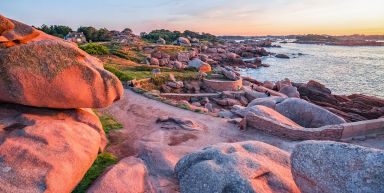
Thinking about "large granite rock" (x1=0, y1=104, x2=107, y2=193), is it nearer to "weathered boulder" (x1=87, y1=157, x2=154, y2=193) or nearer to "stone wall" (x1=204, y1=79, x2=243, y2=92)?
"weathered boulder" (x1=87, y1=157, x2=154, y2=193)

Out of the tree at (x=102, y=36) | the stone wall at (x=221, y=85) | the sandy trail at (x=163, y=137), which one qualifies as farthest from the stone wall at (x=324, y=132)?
the tree at (x=102, y=36)

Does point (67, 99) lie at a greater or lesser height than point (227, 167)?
greater

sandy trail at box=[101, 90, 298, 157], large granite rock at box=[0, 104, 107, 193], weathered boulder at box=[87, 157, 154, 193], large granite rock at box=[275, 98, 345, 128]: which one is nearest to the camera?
large granite rock at box=[0, 104, 107, 193]

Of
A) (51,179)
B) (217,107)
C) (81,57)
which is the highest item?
(81,57)

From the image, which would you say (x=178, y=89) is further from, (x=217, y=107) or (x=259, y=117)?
(x=259, y=117)

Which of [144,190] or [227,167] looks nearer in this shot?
[227,167]

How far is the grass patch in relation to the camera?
7.10 meters

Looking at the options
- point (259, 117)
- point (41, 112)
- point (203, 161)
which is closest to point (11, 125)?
point (41, 112)

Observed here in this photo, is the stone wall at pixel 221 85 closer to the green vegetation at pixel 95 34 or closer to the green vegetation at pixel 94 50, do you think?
the green vegetation at pixel 94 50

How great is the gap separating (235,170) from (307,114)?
982cm

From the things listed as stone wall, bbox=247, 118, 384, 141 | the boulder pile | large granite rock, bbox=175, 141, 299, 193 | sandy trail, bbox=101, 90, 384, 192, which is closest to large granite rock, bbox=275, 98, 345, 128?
stone wall, bbox=247, 118, 384, 141

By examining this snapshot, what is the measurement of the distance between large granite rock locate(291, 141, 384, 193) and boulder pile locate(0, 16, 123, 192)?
191 inches

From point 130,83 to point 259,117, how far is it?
9.79 metres

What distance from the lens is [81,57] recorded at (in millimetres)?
8562
